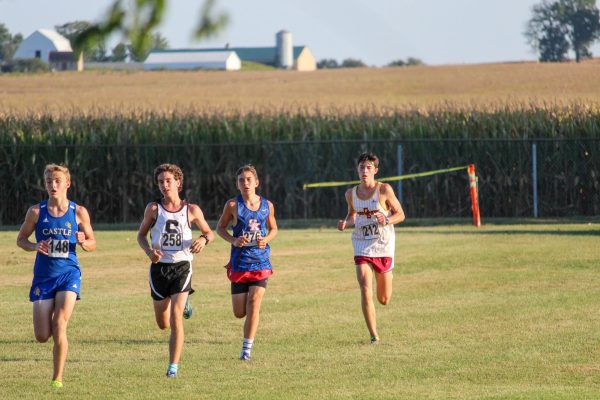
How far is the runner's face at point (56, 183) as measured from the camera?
10.2 meters

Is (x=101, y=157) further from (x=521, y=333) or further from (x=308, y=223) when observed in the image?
(x=521, y=333)

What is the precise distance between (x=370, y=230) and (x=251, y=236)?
160 centimetres

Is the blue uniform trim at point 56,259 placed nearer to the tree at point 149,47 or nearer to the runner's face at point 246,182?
the runner's face at point 246,182

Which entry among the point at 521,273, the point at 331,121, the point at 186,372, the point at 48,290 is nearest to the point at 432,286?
the point at 521,273

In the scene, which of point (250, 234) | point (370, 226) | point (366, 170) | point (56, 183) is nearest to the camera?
point (56, 183)

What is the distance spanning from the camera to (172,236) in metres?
10.8

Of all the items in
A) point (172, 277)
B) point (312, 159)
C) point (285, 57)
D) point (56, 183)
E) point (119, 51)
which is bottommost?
point (172, 277)

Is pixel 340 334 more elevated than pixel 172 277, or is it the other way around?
pixel 172 277

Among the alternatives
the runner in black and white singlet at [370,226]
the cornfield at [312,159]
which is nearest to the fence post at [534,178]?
the cornfield at [312,159]

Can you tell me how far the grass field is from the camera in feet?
163

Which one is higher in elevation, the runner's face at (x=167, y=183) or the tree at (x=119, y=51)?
the tree at (x=119, y=51)

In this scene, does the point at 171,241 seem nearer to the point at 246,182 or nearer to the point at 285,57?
the point at 246,182

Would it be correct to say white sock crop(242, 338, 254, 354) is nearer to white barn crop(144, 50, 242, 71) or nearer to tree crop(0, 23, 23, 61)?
tree crop(0, 23, 23, 61)

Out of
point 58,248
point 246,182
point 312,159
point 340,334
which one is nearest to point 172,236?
point 58,248
